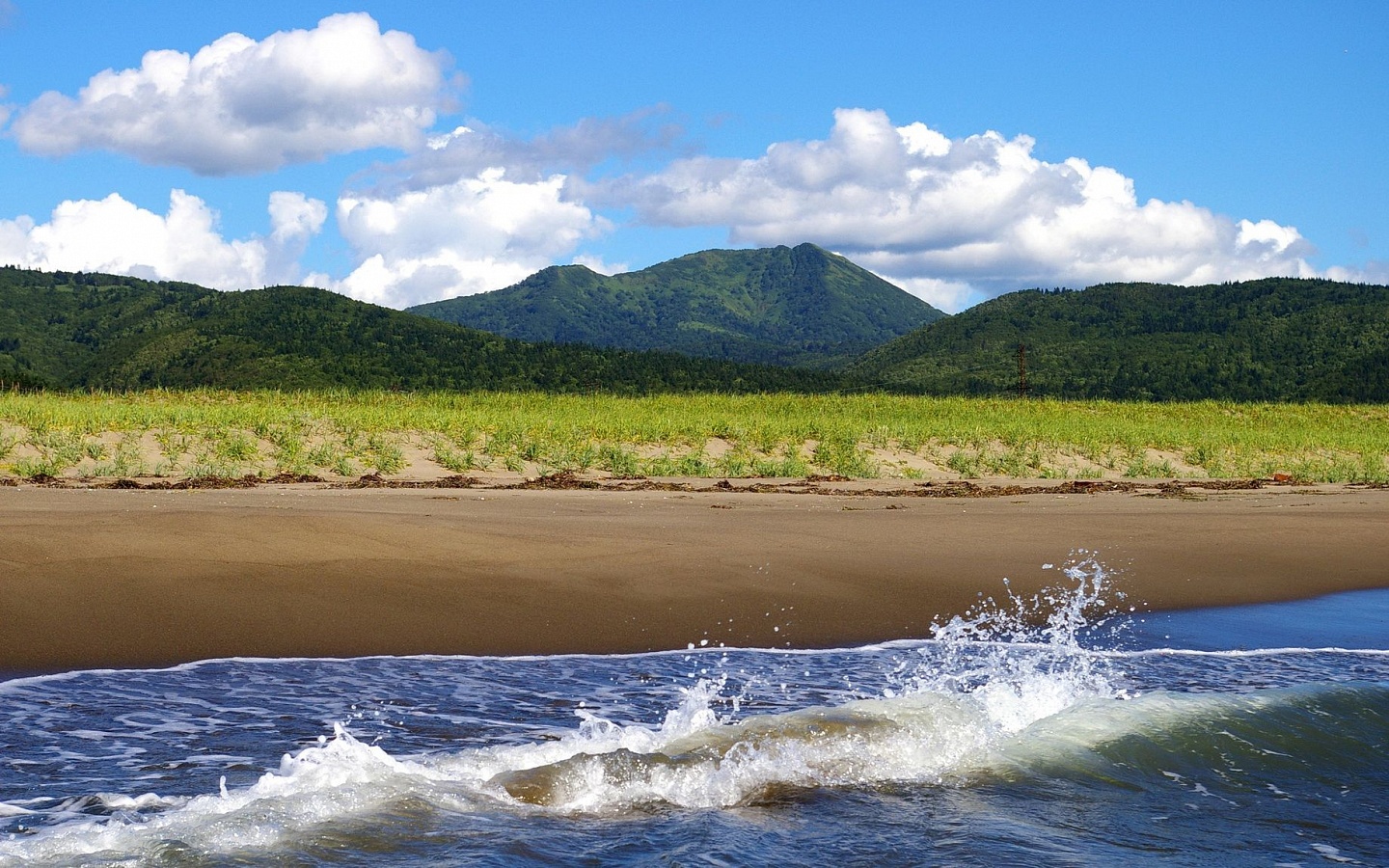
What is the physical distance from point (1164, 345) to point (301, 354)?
99106mm

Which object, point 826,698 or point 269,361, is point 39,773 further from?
point 269,361

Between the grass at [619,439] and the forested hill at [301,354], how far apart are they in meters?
36.7

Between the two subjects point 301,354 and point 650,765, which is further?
point 301,354

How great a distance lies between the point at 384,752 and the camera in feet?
19.6

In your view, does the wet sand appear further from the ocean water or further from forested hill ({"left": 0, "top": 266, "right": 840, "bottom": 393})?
forested hill ({"left": 0, "top": 266, "right": 840, "bottom": 393})

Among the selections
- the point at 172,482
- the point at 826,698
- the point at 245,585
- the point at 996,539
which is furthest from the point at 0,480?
the point at 826,698

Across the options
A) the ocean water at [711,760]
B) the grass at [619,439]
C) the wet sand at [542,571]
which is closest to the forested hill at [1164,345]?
the grass at [619,439]

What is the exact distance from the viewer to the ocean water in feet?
16.8

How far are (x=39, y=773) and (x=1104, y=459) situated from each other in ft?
93.4

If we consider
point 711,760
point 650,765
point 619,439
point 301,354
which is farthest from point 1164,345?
point 650,765

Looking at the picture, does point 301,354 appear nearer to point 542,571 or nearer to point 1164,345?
point 542,571

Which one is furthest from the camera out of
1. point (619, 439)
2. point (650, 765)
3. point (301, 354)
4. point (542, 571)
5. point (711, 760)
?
point (301, 354)

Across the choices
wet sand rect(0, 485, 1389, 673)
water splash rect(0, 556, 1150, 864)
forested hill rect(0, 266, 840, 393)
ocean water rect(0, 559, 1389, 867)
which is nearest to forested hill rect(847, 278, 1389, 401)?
forested hill rect(0, 266, 840, 393)

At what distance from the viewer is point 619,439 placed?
2750 centimetres
